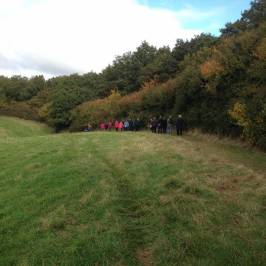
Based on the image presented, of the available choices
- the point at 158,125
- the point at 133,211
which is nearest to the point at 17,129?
the point at 158,125

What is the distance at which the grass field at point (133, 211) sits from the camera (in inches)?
370

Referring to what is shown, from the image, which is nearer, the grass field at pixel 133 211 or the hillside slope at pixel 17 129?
the grass field at pixel 133 211

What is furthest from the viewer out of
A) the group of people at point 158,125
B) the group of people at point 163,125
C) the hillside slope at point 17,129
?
the hillside slope at point 17,129

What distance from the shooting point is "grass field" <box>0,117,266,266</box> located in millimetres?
9391

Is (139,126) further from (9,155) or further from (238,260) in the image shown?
(238,260)

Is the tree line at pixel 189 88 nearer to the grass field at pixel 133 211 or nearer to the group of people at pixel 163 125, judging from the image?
the group of people at pixel 163 125

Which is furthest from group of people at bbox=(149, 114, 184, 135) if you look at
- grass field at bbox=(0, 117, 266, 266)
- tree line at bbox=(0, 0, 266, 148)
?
grass field at bbox=(0, 117, 266, 266)

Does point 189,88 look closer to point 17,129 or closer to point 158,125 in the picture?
point 158,125

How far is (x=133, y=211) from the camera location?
12.0m

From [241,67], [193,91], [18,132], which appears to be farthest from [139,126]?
[18,132]

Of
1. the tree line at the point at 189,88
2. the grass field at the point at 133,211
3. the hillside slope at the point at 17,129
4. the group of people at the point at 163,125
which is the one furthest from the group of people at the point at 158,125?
the grass field at the point at 133,211

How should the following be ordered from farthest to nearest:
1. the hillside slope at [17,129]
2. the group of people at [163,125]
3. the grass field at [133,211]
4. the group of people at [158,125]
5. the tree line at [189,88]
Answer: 1. the hillside slope at [17,129]
2. the group of people at [163,125]
3. the group of people at [158,125]
4. the tree line at [189,88]
5. the grass field at [133,211]

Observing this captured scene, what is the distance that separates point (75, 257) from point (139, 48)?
82603 millimetres

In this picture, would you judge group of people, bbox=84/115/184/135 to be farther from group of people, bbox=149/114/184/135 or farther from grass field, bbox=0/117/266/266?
grass field, bbox=0/117/266/266
